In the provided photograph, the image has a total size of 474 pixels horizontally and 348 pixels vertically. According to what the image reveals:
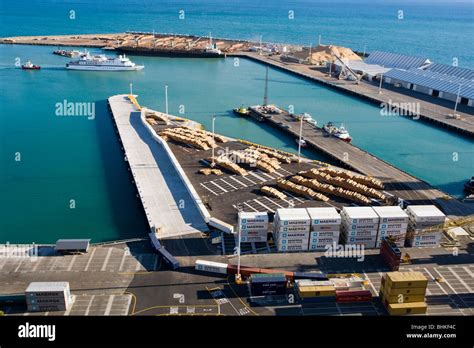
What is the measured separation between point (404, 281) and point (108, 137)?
58.4 meters

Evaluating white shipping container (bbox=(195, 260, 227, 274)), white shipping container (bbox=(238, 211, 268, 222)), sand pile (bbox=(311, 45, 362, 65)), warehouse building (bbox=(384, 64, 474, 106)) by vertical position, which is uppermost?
sand pile (bbox=(311, 45, 362, 65))

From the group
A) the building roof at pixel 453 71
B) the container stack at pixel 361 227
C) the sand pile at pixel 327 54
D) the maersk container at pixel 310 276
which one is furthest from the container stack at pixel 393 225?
the sand pile at pixel 327 54

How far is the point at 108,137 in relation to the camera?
7650 centimetres

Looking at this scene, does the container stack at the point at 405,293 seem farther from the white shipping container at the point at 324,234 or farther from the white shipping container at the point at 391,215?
the white shipping container at the point at 391,215

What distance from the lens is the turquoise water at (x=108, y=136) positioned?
51.2m

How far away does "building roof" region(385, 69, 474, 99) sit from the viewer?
98188 millimetres

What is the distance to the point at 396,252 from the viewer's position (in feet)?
127

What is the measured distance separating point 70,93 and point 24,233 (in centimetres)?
6627

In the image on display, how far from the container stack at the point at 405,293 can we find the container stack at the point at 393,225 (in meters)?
8.44

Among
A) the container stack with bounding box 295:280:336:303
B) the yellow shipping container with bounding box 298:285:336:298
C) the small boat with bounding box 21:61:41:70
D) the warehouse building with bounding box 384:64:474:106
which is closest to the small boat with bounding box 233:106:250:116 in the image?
the warehouse building with bounding box 384:64:474:106

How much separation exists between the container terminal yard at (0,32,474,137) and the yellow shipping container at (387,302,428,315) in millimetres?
57786

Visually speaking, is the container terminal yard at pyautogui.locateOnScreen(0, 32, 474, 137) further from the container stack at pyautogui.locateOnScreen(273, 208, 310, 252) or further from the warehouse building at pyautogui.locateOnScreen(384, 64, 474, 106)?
the container stack at pyautogui.locateOnScreen(273, 208, 310, 252)

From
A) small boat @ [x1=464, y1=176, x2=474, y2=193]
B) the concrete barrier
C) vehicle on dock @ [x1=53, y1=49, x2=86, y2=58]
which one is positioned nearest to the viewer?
the concrete barrier
